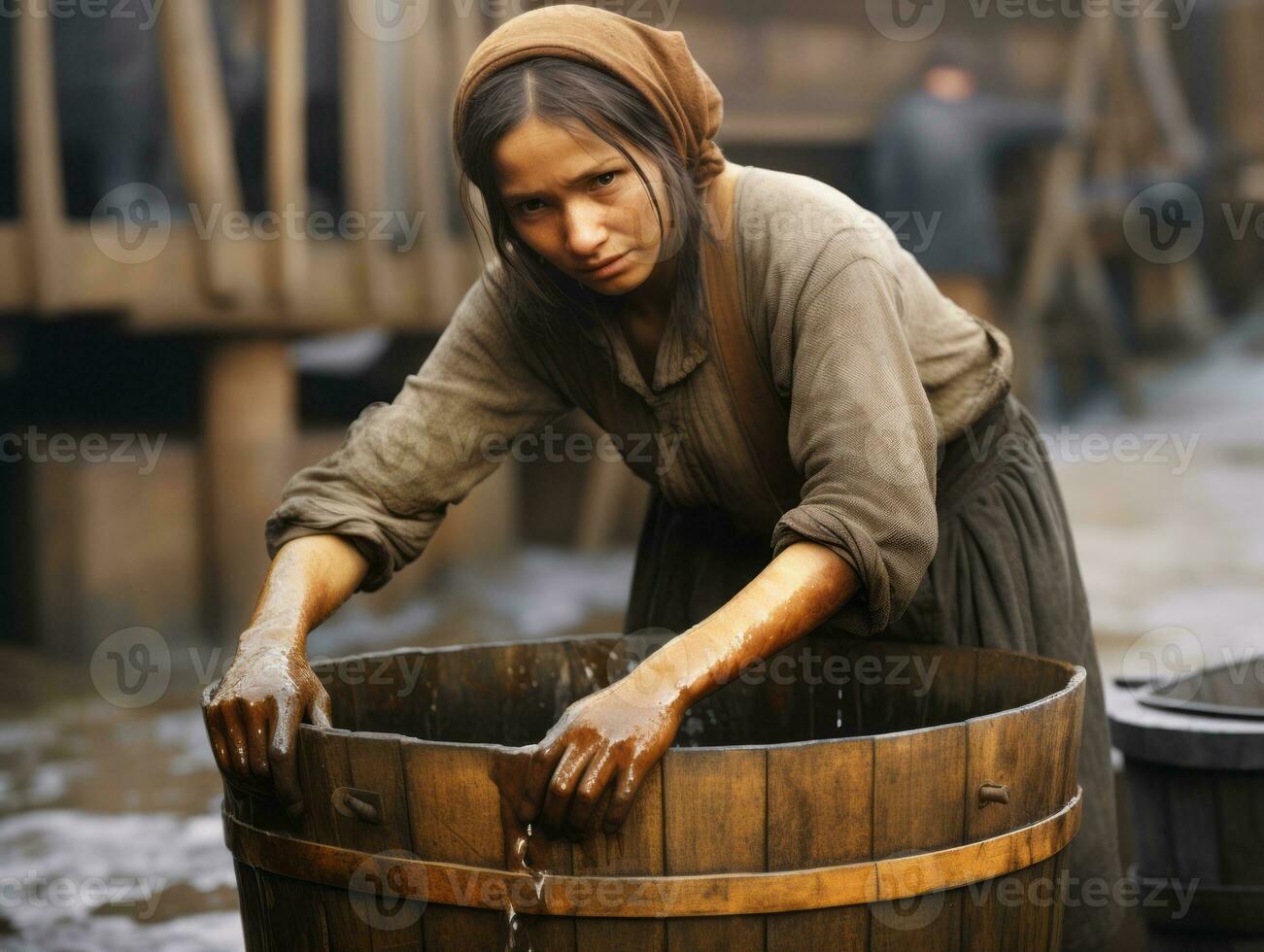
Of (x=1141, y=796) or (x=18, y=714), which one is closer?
(x=1141, y=796)

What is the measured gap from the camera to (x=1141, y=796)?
115 inches

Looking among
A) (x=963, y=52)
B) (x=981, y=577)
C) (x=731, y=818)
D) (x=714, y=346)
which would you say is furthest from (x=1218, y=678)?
(x=963, y=52)

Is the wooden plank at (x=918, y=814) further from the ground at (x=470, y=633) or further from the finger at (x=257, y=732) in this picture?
the ground at (x=470, y=633)

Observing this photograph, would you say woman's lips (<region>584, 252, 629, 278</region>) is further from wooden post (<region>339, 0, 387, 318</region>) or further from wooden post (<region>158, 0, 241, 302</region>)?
wooden post (<region>339, 0, 387, 318</region>)

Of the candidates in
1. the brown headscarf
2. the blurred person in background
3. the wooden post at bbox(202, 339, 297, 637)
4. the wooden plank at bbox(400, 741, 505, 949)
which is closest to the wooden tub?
the wooden plank at bbox(400, 741, 505, 949)

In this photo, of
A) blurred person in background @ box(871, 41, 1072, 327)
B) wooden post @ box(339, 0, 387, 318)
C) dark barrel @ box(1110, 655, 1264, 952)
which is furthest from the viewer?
blurred person in background @ box(871, 41, 1072, 327)

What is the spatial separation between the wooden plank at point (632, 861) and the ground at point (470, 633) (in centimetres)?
185

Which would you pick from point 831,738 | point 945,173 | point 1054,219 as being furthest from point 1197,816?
point 1054,219

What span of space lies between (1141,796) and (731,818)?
1.33 meters

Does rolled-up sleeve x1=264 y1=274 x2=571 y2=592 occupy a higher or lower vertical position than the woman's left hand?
higher

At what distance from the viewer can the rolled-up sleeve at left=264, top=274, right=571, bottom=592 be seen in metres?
2.52

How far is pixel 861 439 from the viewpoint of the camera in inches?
82.2

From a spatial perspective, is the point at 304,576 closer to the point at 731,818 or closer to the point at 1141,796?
the point at 731,818

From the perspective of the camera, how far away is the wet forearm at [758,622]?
1.93 metres
